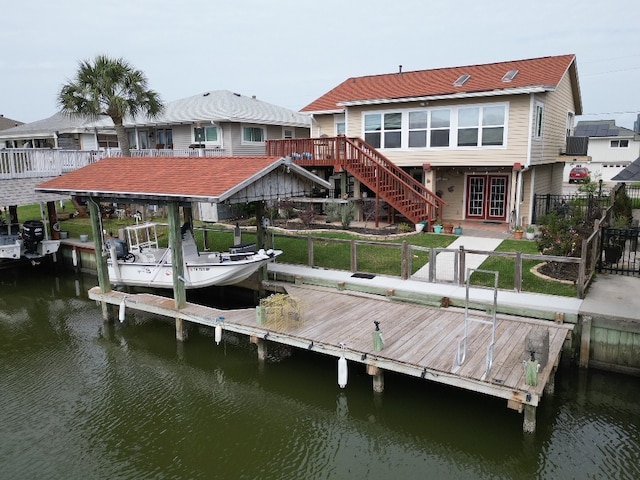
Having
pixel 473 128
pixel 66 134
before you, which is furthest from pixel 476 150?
pixel 66 134

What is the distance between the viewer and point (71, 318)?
49.9 feet

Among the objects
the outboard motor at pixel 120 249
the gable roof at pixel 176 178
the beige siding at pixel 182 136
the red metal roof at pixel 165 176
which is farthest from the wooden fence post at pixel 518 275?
the beige siding at pixel 182 136

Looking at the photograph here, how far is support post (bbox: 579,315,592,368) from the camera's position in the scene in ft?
33.1

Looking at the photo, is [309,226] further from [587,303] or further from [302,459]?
[302,459]

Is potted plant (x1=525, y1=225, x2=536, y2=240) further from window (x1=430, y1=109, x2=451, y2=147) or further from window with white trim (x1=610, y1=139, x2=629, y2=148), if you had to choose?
window with white trim (x1=610, y1=139, x2=629, y2=148)

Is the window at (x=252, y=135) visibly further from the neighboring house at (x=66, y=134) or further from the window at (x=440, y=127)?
the window at (x=440, y=127)

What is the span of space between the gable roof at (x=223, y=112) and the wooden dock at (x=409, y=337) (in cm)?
1738

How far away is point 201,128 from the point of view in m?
29.5

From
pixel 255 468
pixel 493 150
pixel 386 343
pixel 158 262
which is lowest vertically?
pixel 255 468

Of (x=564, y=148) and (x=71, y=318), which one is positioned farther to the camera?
(x=564, y=148)

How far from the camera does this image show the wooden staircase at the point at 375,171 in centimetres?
1941

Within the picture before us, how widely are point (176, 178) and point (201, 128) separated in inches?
714

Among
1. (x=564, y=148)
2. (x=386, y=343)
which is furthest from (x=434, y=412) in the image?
(x=564, y=148)

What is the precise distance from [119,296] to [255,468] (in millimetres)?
7620
